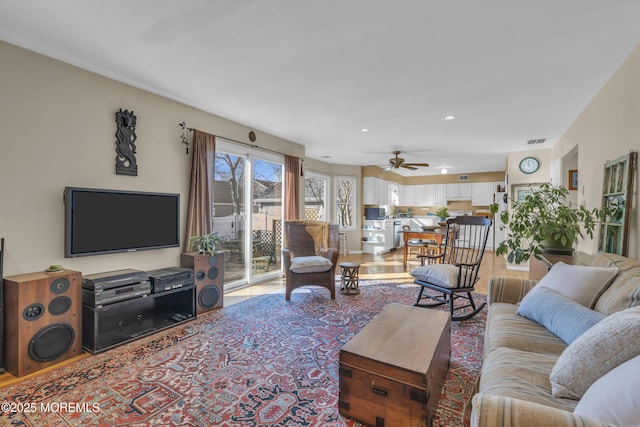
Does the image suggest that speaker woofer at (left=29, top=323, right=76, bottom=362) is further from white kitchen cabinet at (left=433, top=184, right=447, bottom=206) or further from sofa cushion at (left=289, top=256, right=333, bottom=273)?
white kitchen cabinet at (left=433, top=184, right=447, bottom=206)

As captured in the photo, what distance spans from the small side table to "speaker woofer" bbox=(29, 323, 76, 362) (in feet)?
10.1

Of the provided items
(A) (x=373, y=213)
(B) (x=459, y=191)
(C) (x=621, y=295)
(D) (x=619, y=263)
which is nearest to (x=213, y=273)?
(C) (x=621, y=295)

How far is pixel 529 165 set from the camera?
6082 mm

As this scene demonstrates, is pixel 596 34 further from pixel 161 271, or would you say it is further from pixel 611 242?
pixel 161 271

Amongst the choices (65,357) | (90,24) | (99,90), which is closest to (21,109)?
(99,90)

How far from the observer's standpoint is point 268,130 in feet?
16.1

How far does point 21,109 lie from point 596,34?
444cm

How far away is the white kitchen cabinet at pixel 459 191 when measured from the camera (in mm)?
9659

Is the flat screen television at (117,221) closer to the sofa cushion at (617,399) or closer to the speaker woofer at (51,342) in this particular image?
the speaker woofer at (51,342)

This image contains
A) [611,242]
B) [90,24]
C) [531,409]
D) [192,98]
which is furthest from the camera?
[192,98]

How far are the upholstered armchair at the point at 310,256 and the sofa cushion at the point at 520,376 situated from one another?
102 inches

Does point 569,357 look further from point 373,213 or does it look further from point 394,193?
point 394,193

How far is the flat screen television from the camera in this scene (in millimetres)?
2662

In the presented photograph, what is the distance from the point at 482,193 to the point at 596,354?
9283mm
